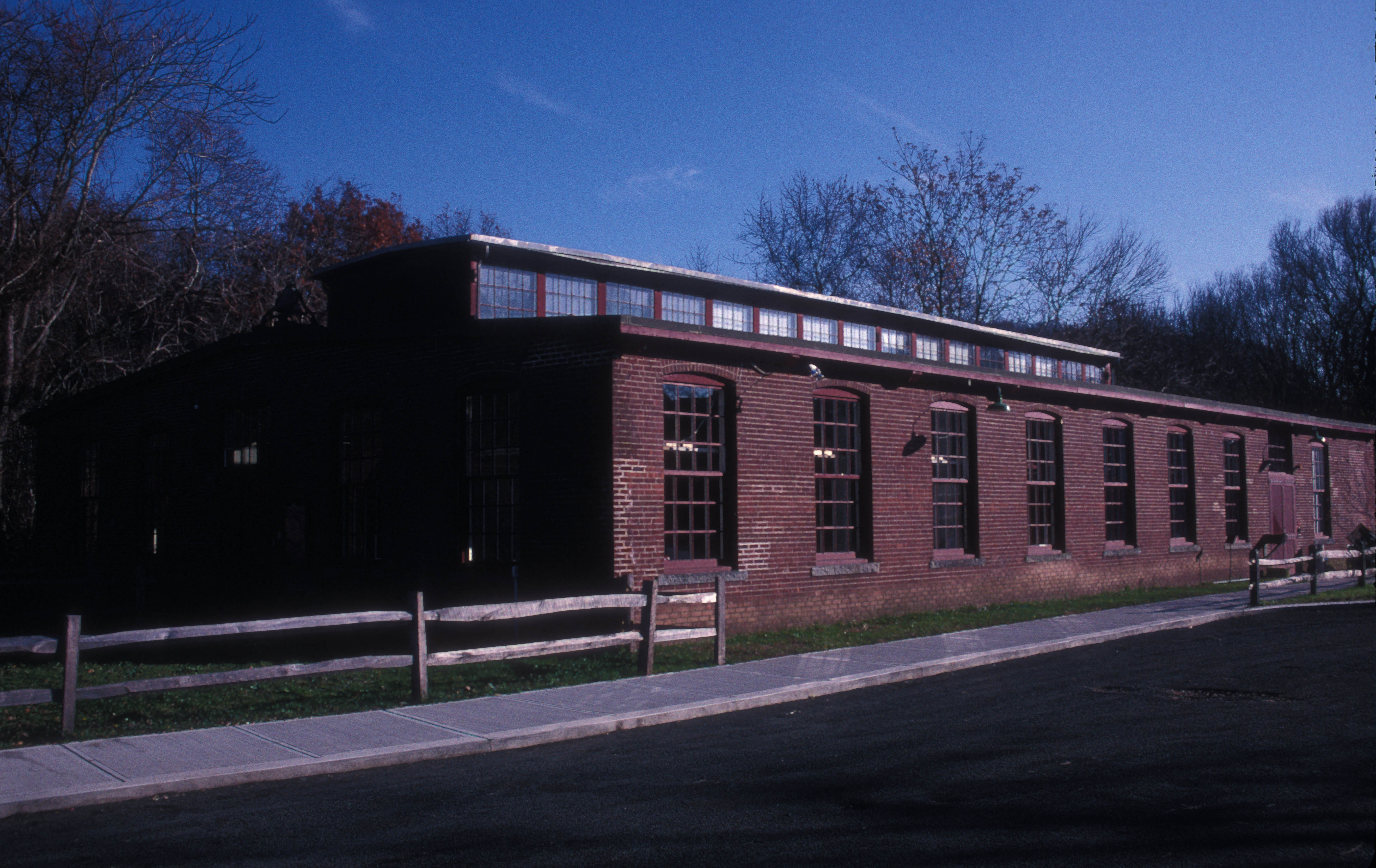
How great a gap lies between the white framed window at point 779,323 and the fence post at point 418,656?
15339 millimetres

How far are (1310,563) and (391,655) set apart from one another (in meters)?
24.5

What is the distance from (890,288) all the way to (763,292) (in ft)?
67.8

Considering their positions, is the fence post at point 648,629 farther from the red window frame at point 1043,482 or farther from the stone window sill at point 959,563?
the red window frame at point 1043,482

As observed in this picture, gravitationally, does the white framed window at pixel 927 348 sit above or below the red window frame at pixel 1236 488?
above

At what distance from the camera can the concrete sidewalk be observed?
24.5 feet

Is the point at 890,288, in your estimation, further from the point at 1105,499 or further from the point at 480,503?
the point at 480,503

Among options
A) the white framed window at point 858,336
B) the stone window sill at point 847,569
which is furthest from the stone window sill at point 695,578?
the white framed window at point 858,336

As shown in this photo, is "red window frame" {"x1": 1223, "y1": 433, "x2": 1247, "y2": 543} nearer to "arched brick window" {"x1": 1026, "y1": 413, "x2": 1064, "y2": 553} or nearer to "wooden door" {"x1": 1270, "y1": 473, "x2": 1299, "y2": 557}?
"wooden door" {"x1": 1270, "y1": 473, "x2": 1299, "y2": 557}

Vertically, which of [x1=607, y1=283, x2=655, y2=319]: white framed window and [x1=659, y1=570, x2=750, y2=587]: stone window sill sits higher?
[x1=607, y1=283, x2=655, y2=319]: white framed window

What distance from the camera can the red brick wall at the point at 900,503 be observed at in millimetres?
14391

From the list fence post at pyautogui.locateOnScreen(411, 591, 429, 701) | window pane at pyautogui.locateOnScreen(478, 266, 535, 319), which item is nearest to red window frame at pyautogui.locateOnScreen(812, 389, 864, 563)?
window pane at pyautogui.locateOnScreen(478, 266, 535, 319)

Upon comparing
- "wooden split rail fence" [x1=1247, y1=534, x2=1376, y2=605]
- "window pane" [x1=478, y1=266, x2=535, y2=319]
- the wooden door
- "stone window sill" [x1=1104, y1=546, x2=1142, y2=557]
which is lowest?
"wooden split rail fence" [x1=1247, y1=534, x2=1376, y2=605]

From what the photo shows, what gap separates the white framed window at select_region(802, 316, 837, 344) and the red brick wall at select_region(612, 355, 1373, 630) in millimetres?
6635

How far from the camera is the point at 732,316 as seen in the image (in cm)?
2434
